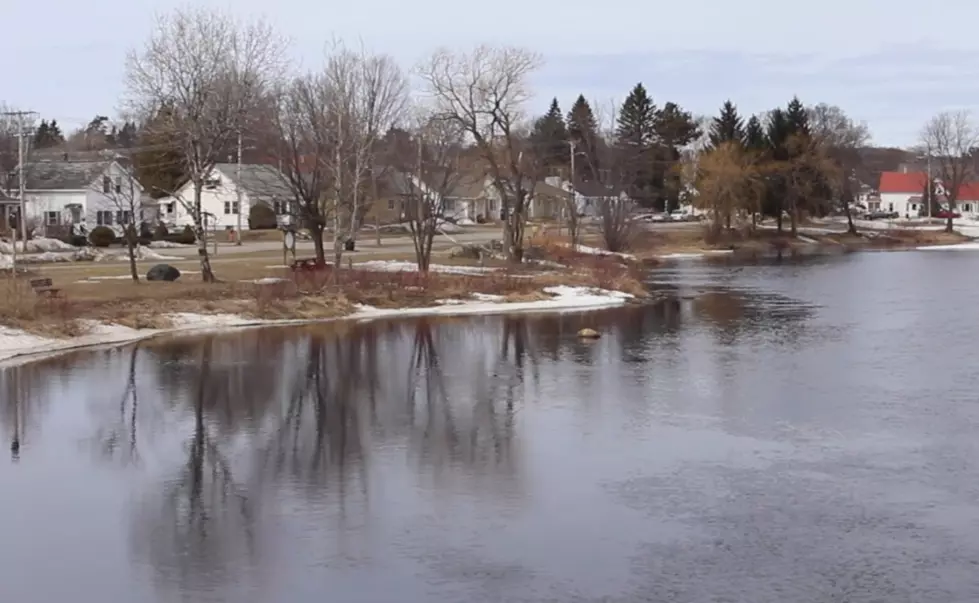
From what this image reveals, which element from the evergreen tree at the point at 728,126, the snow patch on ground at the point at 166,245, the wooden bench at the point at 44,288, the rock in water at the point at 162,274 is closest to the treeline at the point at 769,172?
the evergreen tree at the point at 728,126

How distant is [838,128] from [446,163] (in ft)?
272

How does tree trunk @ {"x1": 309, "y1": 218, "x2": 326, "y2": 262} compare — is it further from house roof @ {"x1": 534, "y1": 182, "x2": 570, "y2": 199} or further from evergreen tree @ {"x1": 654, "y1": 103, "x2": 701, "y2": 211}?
evergreen tree @ {"x1": 654, "y1": 103, "x2": 701, "y2": 211}

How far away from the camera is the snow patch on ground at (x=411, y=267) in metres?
48.0

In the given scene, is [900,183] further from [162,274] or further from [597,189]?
[162,274]

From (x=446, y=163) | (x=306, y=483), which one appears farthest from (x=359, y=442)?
(x=446, y=163)

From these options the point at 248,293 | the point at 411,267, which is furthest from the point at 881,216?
the point at 248,293

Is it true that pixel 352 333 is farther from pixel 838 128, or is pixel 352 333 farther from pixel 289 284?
pixel 838 128

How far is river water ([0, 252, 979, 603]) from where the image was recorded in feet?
40.4

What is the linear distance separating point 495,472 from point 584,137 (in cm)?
7782

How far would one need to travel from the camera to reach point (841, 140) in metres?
122

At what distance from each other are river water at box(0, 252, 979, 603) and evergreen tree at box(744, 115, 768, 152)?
66724mm

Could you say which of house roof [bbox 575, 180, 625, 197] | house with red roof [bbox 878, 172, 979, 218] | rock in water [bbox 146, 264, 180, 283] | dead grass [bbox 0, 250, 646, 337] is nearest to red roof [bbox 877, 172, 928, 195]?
house with red roof [bbox 878, 172, 979, 218]

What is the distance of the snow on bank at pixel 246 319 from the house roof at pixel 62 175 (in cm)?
3968

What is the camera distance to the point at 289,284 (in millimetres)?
38688
